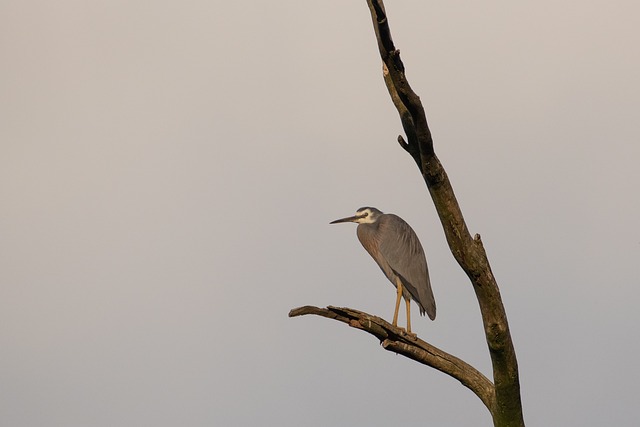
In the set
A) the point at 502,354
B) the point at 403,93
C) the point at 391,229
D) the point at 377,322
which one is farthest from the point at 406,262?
the point at 403,93

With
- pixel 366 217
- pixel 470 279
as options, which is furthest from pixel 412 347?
pixel 366 217

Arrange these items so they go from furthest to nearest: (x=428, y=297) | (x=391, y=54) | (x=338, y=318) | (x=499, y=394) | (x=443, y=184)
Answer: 1. (x=428, y=297)
2. (x=338, y=318)
3. (x=499, y=394)
4. (x=443, y=184)
5. (x=391, y=54)

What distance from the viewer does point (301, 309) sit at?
8344 millimetres

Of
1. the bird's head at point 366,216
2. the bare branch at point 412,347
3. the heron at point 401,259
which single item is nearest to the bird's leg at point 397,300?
the heron at point 401,259

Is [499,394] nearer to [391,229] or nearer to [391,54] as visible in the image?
[391,54]

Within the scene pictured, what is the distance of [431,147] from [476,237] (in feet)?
2.53

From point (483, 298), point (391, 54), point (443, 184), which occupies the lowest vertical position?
point (483, 298)

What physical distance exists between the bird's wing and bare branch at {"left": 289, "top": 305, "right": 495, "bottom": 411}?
4427 millimetres

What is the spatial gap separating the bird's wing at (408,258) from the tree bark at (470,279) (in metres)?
4.48

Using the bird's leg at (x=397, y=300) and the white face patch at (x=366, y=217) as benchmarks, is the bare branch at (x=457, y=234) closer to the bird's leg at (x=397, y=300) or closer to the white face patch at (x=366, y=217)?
the bird's leg at (x=397, y=300)

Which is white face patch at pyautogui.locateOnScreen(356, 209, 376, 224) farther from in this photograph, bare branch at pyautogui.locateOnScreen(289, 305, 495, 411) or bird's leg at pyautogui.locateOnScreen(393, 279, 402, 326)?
bare branch at pyautogui.locateOnScreen(289, 305, 495, 411)

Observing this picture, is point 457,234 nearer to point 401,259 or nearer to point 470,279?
point 470,279

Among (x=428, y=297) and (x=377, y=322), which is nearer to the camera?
(x=377, y=322)

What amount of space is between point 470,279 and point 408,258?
19.1 feet
